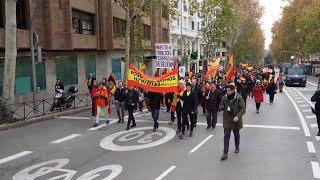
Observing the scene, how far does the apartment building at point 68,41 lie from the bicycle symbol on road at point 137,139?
767 cm

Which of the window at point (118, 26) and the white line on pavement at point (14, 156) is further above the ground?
the window at point (118, 26)

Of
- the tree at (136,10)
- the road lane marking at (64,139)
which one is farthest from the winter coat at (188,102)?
Answer: the tree at (136,10)

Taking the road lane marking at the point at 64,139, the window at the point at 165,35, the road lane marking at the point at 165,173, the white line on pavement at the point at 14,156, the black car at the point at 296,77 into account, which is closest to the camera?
the road lane marking at the point at 165,173

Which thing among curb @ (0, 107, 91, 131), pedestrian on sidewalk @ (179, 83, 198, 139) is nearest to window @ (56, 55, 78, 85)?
curb @ (0, 107, 91, 131)

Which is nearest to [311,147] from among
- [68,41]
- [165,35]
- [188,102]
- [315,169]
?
[315,169]

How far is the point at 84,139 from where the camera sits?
13836mm

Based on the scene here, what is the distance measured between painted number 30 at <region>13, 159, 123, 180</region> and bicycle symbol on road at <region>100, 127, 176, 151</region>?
198 cm

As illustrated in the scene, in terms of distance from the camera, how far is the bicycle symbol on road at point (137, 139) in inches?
493

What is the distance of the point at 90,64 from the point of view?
34438 mm

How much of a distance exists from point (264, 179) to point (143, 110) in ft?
40.7

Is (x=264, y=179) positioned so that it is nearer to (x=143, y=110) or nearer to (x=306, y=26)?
(x=143, y=110)

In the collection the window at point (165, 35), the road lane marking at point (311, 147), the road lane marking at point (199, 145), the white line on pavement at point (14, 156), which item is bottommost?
the white line on pavement at point (14, 156)

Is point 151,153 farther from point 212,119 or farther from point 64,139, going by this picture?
point 212,119

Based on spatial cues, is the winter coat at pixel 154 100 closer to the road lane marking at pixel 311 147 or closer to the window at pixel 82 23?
the road lane marking at pixel 311 147
